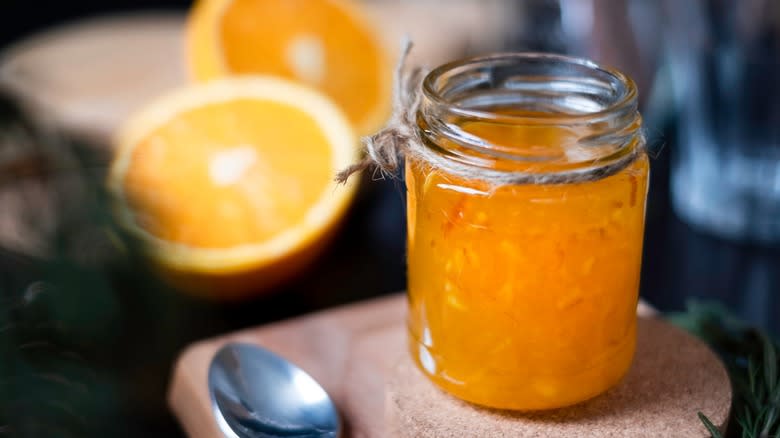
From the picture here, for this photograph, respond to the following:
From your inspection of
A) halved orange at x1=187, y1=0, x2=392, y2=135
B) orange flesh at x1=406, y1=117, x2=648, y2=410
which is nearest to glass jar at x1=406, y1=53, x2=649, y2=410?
orange flesh at x1=406, y1=117, x2=648, y2=410

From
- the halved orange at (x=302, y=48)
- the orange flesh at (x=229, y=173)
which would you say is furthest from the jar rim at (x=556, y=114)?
the halved orange at (x=302, y=48)

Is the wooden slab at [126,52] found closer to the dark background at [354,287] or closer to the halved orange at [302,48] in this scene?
the halved orange at [302,48]

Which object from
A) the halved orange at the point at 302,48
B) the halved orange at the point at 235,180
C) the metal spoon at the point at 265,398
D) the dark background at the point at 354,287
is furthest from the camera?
the halved orange at the point at 302,48

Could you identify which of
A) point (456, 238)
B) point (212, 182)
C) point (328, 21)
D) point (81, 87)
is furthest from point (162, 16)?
point (456, 238)

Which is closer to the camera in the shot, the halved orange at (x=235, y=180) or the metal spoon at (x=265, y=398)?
the metal spoon at (x=265, y=398)

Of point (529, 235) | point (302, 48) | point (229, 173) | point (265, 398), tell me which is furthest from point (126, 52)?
point (529, 235)
